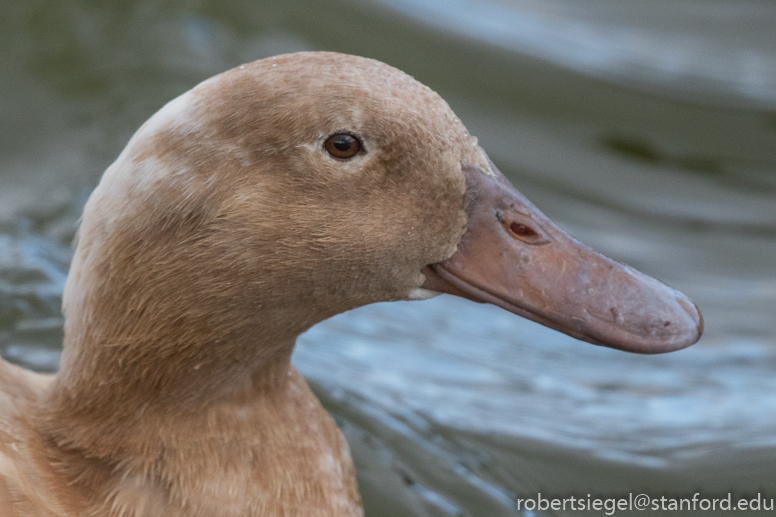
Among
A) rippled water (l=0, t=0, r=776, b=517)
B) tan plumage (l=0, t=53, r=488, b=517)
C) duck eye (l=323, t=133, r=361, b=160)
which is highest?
rippled water (l=0, t=0, r=776, b=517)

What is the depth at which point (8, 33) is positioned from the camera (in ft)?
16.2

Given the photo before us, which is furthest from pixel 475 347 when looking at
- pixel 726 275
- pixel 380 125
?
pixel 380 125

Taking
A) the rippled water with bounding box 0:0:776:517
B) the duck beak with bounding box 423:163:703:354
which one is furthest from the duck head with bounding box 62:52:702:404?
the rippled water with bounding box 0:0:776:517

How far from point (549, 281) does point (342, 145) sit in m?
0.55

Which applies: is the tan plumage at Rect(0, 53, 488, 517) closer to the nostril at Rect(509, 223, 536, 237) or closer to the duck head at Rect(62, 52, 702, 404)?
the duck head at Rect(62, 52, 702, 404)

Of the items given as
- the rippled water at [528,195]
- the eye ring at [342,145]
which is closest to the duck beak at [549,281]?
the eye ring at [342,145]

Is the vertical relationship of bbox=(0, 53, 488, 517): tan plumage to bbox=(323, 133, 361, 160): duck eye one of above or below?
below

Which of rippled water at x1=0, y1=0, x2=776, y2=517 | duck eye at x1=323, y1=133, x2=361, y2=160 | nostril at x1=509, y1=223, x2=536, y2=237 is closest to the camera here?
duck eye at x1=323, y1=133, x2=361, y2=160

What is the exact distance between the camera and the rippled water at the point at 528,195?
3521mm

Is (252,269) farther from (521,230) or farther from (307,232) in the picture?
(521,230)

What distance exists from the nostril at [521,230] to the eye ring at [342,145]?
1.29 ft

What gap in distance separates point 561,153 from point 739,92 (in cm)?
105

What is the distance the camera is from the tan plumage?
6.73ft

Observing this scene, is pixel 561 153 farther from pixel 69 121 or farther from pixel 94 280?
pixel 94 280
